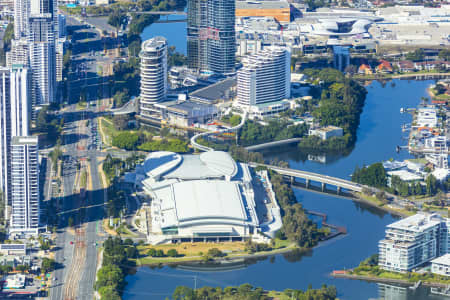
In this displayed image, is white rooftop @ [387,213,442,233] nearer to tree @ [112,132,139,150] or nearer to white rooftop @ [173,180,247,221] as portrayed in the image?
white rooftop @ [173,180,247,221]

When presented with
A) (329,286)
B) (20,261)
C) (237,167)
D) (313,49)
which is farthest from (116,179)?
(313,49)

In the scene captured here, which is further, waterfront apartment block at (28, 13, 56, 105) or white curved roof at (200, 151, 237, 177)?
waterfront apartment block at (28, 13, 56, 105)

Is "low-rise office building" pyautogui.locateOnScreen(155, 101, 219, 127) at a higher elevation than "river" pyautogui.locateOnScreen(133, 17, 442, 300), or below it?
higher

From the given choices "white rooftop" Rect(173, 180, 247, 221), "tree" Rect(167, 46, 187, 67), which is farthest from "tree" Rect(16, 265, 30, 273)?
"tree" Rect(167, 46, 187, 67)

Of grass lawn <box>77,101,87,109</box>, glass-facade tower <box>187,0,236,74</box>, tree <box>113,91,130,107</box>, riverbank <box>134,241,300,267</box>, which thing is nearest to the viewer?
riverbank <box>134,241,300,267</box>

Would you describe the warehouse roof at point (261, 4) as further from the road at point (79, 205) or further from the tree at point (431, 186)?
the tree at point (431, 186)

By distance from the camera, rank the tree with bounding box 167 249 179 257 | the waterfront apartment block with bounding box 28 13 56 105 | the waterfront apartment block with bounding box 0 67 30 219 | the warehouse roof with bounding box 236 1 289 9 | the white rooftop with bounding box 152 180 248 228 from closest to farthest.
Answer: the tree with bounding box 167 249 179 257 < the white rooftop with bounding box 152 180 248 228 < the waterfront apartment block with bounding box 0 67 30 219 < the waterfront apartment block with bounding box 28 13 56 105 < the warehouse roof with bounding box 236 1 289 9
